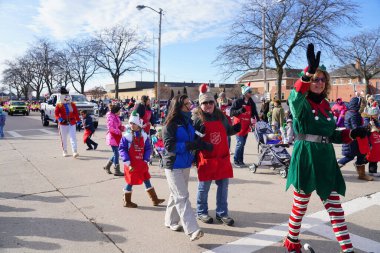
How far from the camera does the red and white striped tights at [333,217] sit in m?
3.04

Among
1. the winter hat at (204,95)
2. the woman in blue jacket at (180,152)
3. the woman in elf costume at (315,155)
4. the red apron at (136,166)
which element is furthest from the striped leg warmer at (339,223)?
the red apron at (136,166)

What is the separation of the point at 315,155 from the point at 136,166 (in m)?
2.69

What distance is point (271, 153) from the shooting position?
695 cm

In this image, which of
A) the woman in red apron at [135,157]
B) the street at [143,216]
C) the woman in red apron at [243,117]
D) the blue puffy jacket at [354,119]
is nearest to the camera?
the street at [143,216]

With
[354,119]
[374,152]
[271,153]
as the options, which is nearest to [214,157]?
[271,153]

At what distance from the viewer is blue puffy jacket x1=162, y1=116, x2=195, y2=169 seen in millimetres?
3594

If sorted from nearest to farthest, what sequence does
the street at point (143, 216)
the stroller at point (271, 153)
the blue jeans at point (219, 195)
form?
the street at point (143, 216), the blue jeans at point (219, 195), the stroller at point (271, 153)

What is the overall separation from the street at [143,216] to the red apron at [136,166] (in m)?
0.49

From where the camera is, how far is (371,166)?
6801 millimetres

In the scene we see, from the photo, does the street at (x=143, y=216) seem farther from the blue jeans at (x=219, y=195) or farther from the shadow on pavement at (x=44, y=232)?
the blue jeans at (x=219, y=195)

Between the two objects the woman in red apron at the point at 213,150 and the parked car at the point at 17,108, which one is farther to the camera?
the parked car at the point at 17,108

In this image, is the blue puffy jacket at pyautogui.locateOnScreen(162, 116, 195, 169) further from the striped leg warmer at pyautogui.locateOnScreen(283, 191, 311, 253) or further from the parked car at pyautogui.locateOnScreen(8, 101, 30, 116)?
the parked car at pyautogui.locateOnScreen(8, 101, 30, 116)

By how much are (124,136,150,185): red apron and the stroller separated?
10.2 ft

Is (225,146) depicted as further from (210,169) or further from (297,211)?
(297,211)
